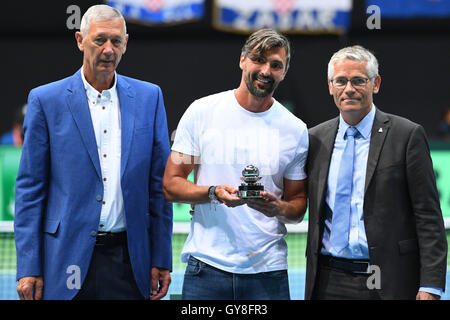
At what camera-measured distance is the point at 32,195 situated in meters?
3.92

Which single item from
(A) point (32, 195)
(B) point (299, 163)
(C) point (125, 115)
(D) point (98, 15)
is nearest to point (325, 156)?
(B) point (299, 163)

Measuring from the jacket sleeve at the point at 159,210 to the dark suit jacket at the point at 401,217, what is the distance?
0.86 m

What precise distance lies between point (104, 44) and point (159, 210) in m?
1.04

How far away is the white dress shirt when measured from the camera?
156 inches

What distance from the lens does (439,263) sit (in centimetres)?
386

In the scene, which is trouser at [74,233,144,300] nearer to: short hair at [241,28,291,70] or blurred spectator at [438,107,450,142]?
short hair at [241,28,291,70]

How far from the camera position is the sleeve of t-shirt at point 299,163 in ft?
13.6

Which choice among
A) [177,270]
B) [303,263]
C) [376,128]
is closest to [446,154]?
[303,263]

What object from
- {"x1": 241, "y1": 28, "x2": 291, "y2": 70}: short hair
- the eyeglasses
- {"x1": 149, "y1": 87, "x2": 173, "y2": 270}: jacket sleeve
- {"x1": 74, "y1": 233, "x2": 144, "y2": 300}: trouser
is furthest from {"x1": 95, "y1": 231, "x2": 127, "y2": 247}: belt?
the eyeglasses

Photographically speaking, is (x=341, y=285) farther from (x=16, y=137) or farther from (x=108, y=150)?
(x=16, y=137)

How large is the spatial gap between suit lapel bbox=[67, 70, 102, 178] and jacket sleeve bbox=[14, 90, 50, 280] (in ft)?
0.63

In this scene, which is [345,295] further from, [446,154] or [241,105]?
[446,154]

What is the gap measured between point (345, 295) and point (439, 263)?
1.84 feet

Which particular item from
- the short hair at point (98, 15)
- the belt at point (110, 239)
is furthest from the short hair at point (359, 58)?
the belt at point (110, 239)
